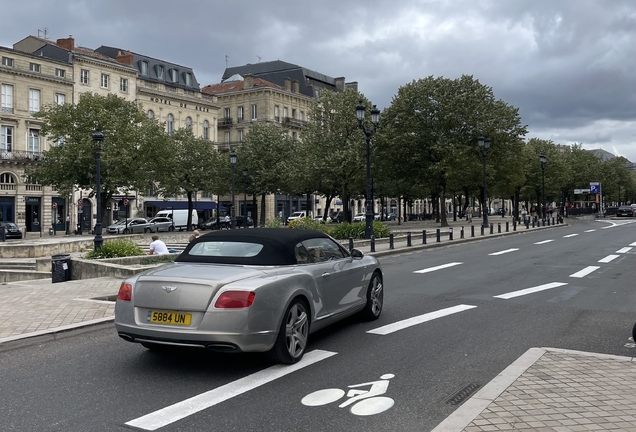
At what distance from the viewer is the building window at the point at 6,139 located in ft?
173

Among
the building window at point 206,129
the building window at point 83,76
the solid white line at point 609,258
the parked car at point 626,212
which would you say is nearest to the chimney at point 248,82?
the building window at point 206,129

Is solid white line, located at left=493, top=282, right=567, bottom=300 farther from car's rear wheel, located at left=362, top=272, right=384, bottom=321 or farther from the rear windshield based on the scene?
the rear windshield

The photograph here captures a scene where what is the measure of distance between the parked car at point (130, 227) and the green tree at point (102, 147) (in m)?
6.82

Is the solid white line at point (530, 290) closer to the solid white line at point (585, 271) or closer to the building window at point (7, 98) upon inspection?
the solid white line at point (585, 271)

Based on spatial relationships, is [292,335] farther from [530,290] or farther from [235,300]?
[530,290]

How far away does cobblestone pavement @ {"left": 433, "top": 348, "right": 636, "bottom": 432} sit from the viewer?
14.6 ft

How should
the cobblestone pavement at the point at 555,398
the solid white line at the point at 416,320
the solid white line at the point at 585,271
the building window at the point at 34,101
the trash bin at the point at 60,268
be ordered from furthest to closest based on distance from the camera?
the building window at the point at 34,101
the trash bin at the point at 60,268
the solid white line at the point at 585,271
the solid white line at the point at 416,320
the cobblestone pavement at the point at 555,398

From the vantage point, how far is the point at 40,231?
52812 millimetres

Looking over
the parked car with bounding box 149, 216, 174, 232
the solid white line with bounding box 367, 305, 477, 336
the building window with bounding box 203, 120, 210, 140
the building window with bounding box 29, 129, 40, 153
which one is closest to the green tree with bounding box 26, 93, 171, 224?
the parked car with bounding box 149, 216, 174, 232

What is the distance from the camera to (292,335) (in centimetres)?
638

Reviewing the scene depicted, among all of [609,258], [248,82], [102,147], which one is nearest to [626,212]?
[248,82]

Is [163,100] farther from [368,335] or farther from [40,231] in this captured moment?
[368,335]

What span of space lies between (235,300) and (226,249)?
1.35 m

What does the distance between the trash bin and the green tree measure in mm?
25934
